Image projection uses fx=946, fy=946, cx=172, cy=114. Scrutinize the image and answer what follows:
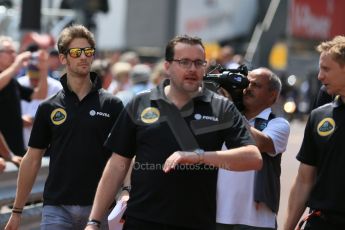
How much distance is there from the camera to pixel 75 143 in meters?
6.50

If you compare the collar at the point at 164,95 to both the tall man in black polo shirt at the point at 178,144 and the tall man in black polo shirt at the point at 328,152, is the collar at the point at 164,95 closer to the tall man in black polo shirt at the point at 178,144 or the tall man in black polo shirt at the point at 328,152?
the tall man in black polo shirt at the point at 178,144

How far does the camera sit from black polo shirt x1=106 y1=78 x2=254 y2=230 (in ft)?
17.3

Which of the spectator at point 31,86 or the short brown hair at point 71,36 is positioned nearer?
the short brown hair at point 71,36

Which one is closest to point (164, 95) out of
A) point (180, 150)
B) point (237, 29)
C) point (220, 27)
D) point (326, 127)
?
point (180, 150)

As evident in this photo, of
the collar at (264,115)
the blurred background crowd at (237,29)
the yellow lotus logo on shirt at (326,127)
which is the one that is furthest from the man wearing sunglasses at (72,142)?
the blurred background crowd at (237,29)

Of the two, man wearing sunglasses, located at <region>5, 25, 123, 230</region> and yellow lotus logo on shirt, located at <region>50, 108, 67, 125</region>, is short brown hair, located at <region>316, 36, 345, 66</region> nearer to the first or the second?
man wearing sunglasses, located at <region>5, 25, 123, 230</region>

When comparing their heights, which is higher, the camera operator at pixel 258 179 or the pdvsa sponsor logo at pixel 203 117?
the pdvsa sponsor logo at pixel 203 117

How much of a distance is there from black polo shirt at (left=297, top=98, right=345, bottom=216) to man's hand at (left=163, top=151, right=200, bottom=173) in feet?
3.95

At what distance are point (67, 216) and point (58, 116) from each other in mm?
695

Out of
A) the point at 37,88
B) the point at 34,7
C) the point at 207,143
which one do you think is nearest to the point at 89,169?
the point at 207,143

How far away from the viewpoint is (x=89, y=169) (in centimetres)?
652

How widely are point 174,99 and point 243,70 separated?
111 cm

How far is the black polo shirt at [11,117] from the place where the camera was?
9.00 m

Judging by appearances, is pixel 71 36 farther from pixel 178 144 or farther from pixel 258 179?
pixel 178 144
